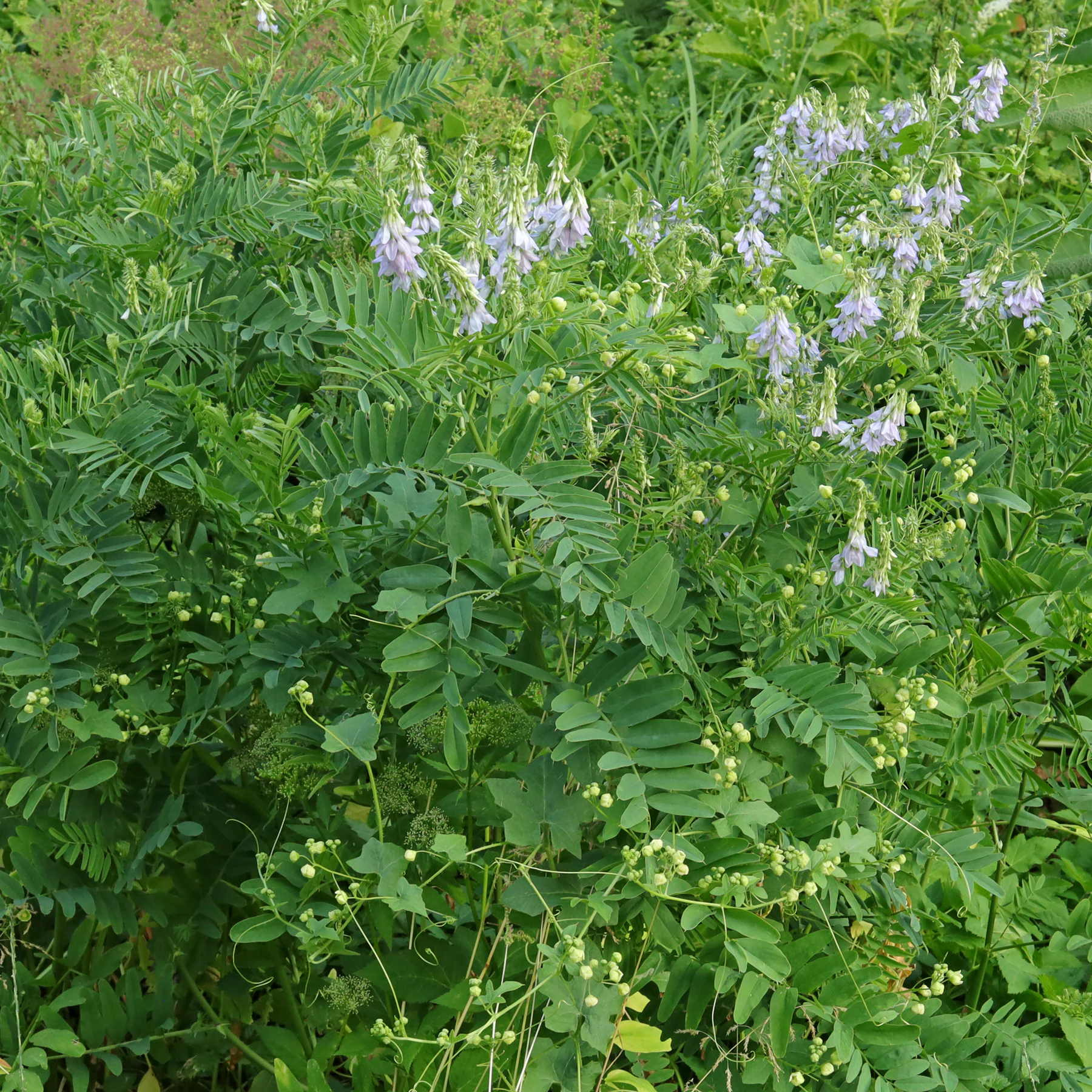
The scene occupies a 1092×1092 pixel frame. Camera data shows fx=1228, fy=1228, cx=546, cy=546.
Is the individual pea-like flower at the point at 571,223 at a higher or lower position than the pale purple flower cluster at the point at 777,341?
higher

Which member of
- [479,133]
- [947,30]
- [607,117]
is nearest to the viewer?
[479,133]

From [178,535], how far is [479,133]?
163 cm

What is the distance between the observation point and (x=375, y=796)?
1436 mm

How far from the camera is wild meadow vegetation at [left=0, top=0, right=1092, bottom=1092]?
1.45 metres

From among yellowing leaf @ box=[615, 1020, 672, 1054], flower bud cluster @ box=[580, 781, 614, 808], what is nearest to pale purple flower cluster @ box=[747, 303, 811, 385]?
flower bud cluster @ box=[580, 781, 614, 808]

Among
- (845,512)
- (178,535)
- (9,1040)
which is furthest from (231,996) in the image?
(845,512)

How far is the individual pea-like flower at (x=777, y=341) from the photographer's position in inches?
64.5

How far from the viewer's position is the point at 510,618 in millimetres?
1459

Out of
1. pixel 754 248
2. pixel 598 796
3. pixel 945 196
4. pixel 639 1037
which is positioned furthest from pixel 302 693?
pixel 945 196

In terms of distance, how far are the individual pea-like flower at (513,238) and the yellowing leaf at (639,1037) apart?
899mm

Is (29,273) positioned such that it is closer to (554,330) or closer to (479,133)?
(554,330)

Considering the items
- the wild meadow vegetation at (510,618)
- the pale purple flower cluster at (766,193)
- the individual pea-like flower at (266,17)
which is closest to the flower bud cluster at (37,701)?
the wild meadow vegetation at (510,618)

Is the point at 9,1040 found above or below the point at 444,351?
below

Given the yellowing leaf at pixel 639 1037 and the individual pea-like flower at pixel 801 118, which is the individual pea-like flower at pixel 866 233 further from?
the yellowing leaf at pixel 639 1037
